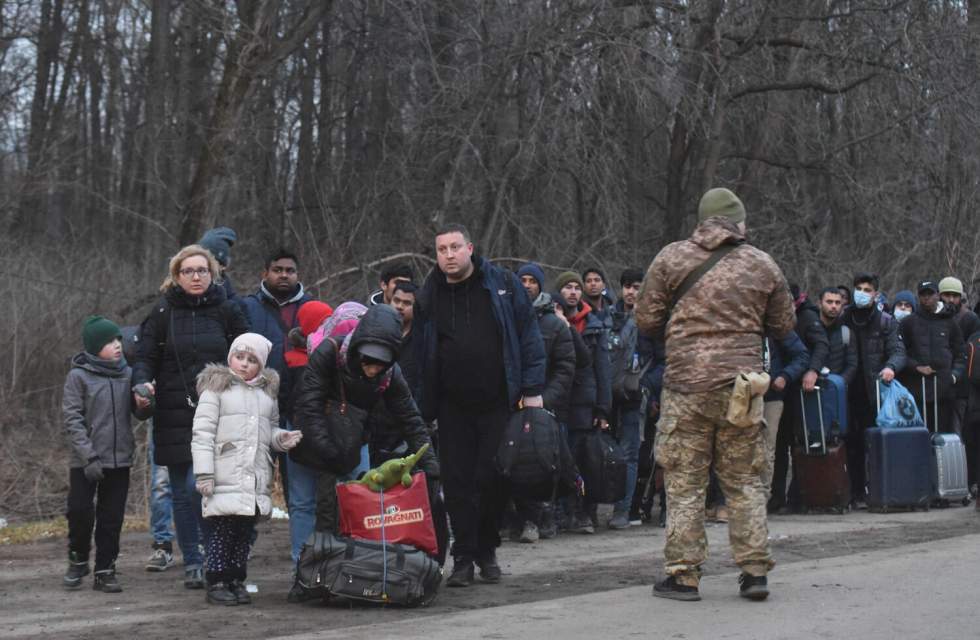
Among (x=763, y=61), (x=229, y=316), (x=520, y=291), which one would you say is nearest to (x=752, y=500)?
(x=520, y=291)

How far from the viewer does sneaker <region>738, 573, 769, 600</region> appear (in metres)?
7.84

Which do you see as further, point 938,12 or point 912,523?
point 938,12

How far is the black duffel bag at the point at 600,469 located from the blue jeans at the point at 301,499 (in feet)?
11.1

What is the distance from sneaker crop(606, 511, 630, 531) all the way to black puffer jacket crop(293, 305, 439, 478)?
14.2 ft

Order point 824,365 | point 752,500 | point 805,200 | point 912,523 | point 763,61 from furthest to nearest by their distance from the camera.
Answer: point 805,200
point 763,61
point 824,365
point 912,523
point 752,500

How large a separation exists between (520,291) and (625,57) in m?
9.65

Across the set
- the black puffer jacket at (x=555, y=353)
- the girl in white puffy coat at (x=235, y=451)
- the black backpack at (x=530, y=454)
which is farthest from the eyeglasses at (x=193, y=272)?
the black puffer jacket at (x=555, y=353)

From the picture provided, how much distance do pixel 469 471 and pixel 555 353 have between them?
1.94 meters

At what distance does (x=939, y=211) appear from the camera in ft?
73.6

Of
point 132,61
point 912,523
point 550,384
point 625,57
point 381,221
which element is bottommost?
point 912,523

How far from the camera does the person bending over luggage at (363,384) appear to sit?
26.2ft

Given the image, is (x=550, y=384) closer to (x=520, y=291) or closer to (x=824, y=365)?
(x=520, y=291)

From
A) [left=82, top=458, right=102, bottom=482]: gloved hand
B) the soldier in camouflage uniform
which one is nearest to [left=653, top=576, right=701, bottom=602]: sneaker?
the soldier in camouflage uniform

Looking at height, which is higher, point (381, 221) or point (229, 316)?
point (381, 221)
